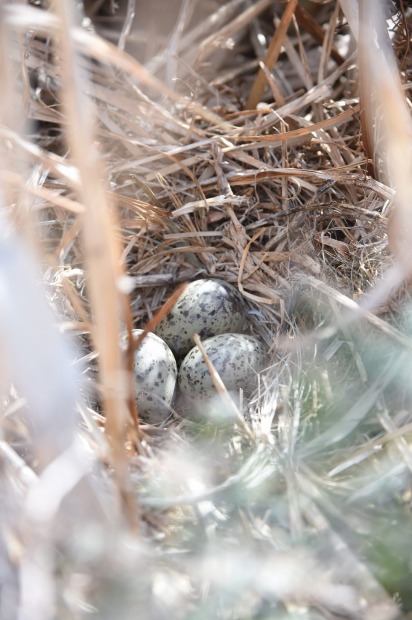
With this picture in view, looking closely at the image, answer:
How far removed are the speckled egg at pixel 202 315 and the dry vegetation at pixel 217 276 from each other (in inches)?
2.3

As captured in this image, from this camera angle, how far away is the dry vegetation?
3.41 ft

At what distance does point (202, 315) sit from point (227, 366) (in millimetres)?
213

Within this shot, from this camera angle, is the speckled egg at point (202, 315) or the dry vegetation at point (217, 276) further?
the speckled egg at point (202, 315)

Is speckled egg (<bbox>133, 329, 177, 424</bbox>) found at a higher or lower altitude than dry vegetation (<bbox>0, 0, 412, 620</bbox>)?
lower

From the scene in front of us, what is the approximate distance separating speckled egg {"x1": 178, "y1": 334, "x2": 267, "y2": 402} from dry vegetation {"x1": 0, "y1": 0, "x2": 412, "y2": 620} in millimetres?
73

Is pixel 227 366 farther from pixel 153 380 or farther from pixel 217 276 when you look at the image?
pixel 217 276

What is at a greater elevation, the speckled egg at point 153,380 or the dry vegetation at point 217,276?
the dry vegetation at point 217,276

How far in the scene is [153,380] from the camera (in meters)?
1.61

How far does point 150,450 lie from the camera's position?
131 cm

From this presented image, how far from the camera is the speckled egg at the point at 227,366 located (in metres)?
1.61

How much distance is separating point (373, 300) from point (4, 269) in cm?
81

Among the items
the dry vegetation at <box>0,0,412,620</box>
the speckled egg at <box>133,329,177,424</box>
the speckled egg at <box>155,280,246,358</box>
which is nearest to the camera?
the dry vegetation at <box>0,0,412,620</box>

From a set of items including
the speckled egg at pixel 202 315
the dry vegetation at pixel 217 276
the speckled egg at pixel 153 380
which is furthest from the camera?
the speckled egg at pixel 202 315

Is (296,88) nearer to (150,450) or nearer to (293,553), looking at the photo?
(150,450)
